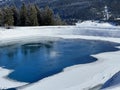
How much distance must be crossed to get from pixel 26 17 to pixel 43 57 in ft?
98.8

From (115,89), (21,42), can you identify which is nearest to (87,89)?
(115,89)

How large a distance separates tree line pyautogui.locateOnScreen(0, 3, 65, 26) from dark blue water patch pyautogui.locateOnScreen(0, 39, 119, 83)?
14893 millimetres

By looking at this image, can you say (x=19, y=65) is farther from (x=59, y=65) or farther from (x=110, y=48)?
(x=110, y=48)

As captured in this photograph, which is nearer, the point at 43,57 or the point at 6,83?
the point at 6,83

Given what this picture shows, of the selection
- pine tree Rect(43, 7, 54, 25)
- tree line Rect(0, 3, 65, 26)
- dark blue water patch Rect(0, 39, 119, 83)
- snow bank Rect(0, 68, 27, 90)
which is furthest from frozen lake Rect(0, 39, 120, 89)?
tree line Rect(0, 3, 65, 26)

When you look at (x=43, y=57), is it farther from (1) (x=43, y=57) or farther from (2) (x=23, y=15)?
(2) (x=23, y=15)

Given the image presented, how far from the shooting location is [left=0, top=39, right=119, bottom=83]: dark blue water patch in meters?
30.6

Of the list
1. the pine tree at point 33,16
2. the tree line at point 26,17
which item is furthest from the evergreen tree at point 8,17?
the pine tree at point 33,16

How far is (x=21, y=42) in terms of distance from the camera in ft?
181

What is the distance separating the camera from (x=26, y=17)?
226 ft

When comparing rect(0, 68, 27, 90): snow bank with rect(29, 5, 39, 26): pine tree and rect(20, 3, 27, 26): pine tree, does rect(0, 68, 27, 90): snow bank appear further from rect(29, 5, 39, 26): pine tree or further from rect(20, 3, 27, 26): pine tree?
rect(20, 3, 27, 26): pine tree

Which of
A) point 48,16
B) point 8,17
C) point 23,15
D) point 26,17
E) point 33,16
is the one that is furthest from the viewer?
point 48,16

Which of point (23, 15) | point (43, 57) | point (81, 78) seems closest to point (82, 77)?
point (81, 78)

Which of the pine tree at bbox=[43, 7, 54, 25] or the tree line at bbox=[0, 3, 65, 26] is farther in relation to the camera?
the pine tree at bbox=[43, 7, 54, 25]
